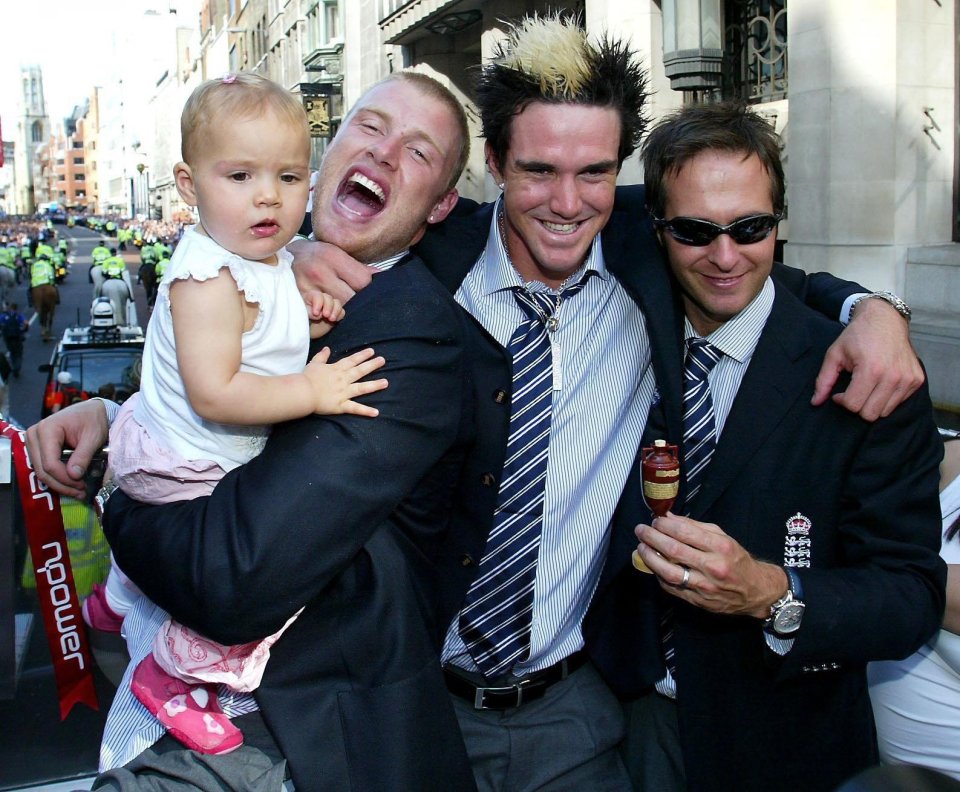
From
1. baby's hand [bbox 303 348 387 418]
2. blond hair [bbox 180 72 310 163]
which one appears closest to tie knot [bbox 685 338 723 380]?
baby's hand [bbox 303 348 387 418]

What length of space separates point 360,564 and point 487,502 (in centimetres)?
55

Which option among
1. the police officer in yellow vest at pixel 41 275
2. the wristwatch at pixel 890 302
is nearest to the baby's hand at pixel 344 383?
the wristwatch at pixel 890 302

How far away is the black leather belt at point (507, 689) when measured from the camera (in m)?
2.96

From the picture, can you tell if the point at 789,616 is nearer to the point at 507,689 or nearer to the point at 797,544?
the point at 797,544

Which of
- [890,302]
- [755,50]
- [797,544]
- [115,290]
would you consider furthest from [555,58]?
[115,290]

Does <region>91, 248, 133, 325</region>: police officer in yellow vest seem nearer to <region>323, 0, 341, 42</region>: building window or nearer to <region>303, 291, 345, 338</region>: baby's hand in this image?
<region>323, 0, 341, 42</region>: building window

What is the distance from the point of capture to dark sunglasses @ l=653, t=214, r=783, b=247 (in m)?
2.73

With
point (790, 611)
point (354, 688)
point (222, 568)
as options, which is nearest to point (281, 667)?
point (354, 688)

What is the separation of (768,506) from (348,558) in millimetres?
1116

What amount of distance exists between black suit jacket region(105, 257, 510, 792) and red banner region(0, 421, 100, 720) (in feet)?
2.09

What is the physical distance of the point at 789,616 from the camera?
2.47 metres

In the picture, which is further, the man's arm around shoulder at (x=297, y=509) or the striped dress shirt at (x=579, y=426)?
the striped dress shirt at (x=579, y=426)

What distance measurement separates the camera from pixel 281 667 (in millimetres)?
Result: 2301

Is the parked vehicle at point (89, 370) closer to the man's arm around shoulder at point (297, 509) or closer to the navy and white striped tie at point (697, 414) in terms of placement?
the navy and white striped tie at point (697, 414)
